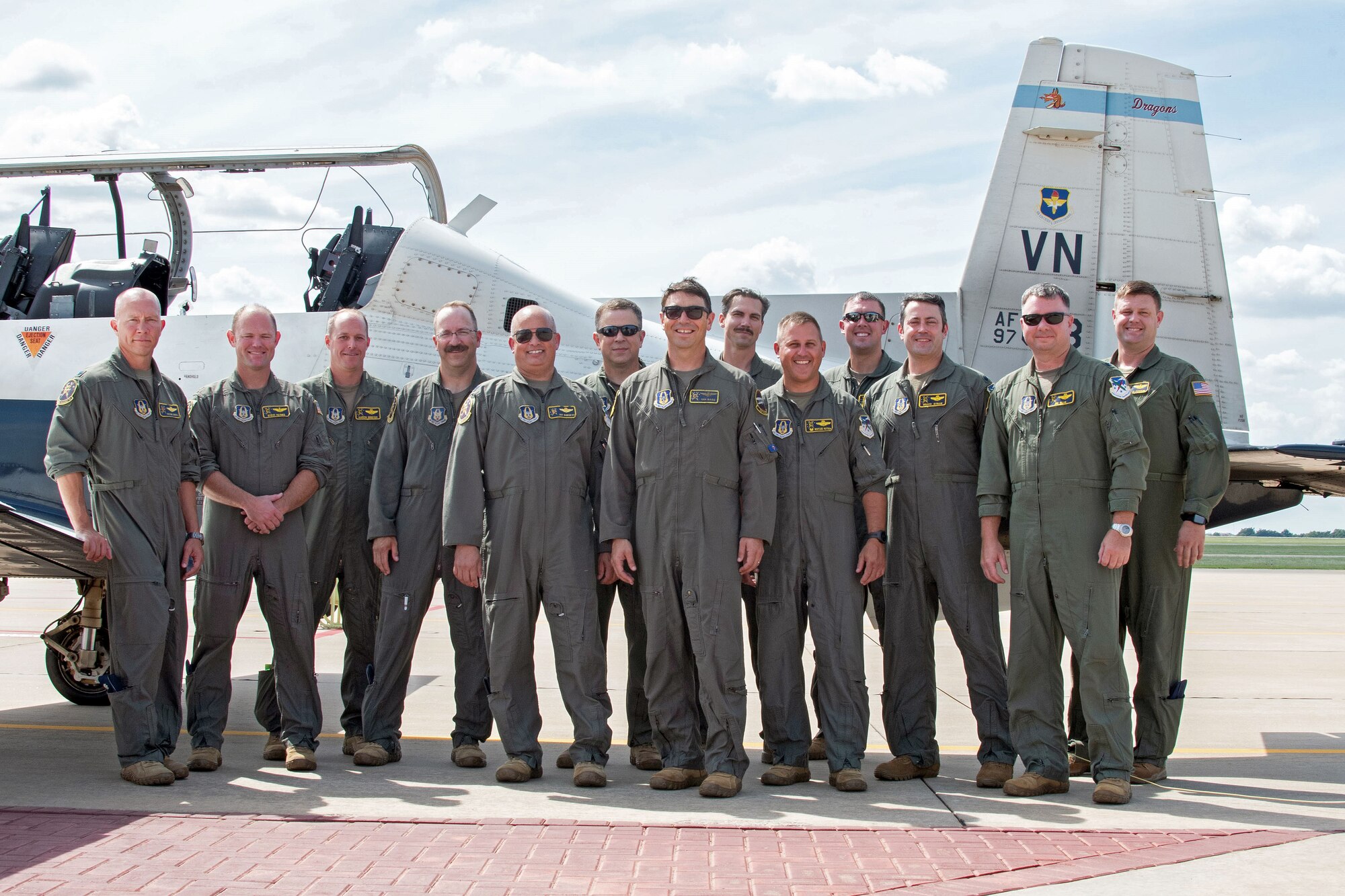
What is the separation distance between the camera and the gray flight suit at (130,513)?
4.34m

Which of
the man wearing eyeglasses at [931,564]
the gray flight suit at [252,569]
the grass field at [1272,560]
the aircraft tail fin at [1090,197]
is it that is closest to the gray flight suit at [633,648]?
the man wearing eyeglasses at [931,564]

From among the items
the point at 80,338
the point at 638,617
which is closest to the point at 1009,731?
the point at 638,617

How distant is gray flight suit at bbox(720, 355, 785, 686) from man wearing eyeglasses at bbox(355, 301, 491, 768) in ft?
3.79

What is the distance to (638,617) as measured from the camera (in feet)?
15.5

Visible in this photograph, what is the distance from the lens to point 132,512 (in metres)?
4.37

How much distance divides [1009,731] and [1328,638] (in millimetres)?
7544

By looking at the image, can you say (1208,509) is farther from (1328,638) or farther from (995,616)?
(1328,638)

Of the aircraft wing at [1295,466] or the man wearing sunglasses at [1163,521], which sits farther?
the aircraft wing at [1295,466]

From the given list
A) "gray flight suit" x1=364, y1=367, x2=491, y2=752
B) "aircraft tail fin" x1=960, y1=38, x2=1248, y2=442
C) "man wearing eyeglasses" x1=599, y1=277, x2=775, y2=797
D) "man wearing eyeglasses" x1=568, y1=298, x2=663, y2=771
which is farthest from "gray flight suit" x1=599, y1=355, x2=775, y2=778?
"aircraft tail fin" x1=960, y1=38, x2=1248, y2=442

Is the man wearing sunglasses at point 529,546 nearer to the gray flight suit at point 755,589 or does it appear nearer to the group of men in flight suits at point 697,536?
the group of men in flight suits at point 697,536

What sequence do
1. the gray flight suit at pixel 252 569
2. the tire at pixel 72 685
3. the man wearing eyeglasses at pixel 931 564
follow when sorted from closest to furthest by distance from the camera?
Answer: the man wearing eyeglasses at pixel 931 564, the gray flight suit at pixel 252 569, the tire at pixel 72 685

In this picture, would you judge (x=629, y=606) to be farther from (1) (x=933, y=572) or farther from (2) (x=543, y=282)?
(2) (x=543, y=282)

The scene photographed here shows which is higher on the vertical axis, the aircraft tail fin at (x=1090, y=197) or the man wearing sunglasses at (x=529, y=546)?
the aircraft tail fin at (x=1090, y=197)

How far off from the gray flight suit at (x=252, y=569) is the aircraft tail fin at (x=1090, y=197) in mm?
6207
